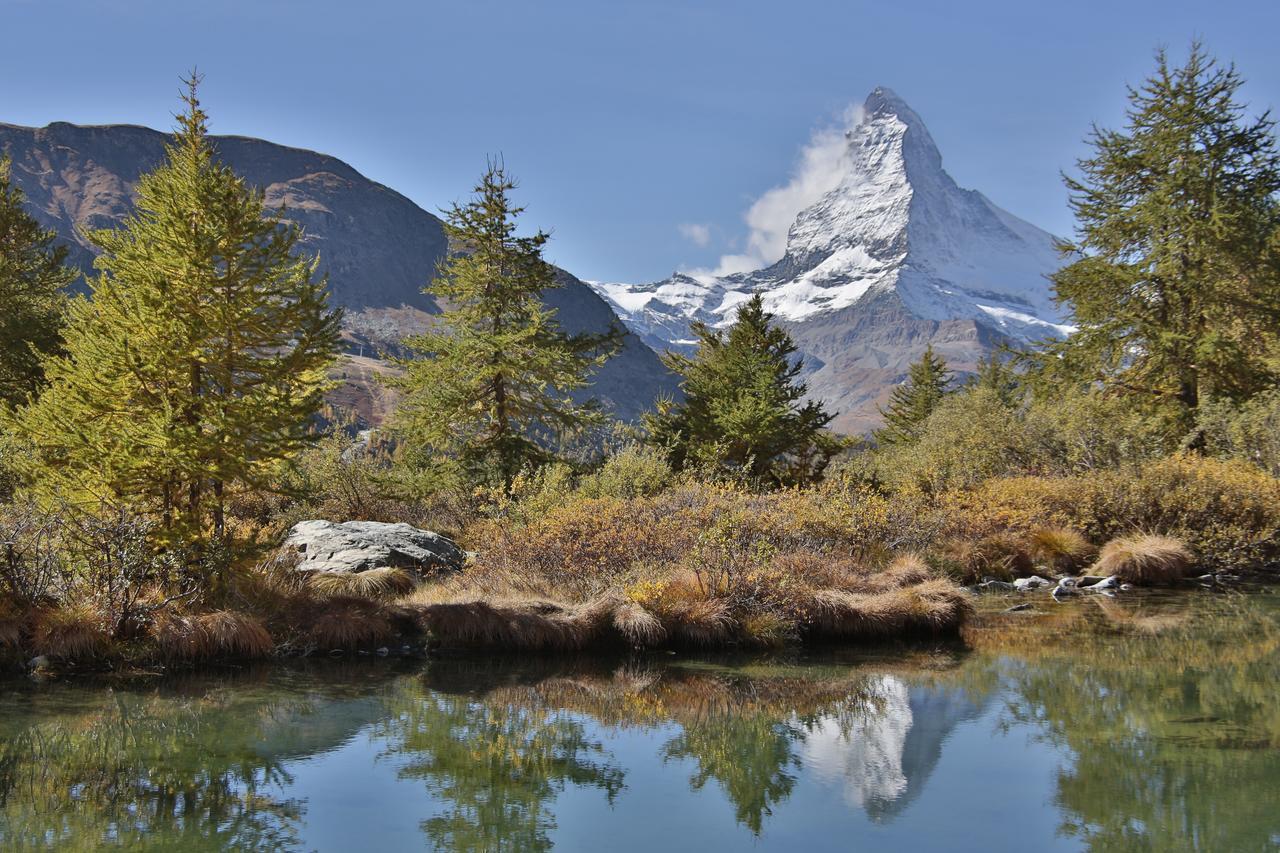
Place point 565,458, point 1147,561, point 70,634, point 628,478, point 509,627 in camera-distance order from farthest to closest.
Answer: point 565,458, point 628,478, point 1147,561, point 509,627, point 70,634

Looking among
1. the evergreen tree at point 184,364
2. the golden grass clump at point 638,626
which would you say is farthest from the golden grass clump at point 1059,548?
the evergreen tree at point 184,364

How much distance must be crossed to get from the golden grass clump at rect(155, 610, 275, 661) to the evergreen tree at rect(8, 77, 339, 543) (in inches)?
44.9

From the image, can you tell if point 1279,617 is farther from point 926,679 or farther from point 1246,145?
point 1246,145

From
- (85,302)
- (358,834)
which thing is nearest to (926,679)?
(358,834)

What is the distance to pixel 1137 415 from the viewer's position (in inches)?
1048

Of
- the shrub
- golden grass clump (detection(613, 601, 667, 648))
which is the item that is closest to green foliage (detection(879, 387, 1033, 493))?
the shrub

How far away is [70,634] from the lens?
11734 mm

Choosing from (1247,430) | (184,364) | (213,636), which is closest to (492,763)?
(213,636)

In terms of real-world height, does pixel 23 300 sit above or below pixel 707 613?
above

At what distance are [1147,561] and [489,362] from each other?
16.3m

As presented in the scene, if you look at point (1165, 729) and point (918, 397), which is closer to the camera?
point (1165, 729)

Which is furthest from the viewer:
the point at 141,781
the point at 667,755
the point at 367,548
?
the point at 367,548

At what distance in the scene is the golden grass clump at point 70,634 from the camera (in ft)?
38.2

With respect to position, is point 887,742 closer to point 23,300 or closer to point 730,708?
point 730,708
